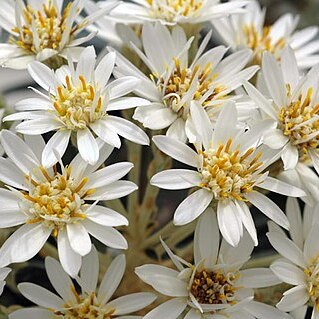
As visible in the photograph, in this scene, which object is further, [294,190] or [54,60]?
[54,60]

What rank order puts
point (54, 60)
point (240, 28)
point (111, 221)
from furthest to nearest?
point (240, 28), point (54, 60), point (111, 221)

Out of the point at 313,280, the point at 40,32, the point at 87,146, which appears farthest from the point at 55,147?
the point at 313,280

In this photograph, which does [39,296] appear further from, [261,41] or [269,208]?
[261,41]

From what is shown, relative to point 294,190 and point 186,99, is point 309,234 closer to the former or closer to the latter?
point 294,190

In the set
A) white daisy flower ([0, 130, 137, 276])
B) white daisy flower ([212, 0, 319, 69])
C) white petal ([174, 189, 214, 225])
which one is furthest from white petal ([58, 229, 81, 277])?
white daisy flower ([212, 0, 319, 69])

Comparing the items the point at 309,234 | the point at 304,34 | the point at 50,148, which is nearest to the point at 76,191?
the point at 50,148

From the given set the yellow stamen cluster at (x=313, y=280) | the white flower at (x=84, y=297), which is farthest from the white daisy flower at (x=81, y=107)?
the yellow stamen cluster at (x=313, y=280)

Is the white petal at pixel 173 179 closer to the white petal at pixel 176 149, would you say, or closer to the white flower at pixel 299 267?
the white petal at pixel 176 149
